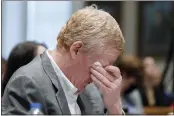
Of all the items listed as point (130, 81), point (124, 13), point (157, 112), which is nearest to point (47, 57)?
point (157, 112)

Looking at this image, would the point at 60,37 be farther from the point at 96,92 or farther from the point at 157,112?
the point at 157,112

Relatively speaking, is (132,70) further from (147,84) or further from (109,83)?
(109,83)

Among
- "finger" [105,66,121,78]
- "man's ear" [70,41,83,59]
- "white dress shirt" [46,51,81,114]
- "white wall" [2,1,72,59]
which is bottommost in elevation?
"white wall" [2,1,72,59]

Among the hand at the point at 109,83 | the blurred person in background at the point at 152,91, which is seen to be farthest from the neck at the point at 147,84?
the hand at the point at 109,83

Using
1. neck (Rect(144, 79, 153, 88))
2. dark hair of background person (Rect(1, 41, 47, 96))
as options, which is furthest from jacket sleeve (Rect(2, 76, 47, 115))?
neck (Rect(144, 79, 153, 88))

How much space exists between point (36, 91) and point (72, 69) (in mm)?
161

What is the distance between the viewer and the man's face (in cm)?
184

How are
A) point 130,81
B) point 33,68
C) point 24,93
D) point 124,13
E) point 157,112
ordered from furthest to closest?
point 124,13, point 130,81, point 157,112, point 33,68, point 24,93

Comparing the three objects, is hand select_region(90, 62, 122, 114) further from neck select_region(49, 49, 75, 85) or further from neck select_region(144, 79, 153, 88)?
neck select_region(144, 79, 153, 88)

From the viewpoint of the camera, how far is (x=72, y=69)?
1.86 m

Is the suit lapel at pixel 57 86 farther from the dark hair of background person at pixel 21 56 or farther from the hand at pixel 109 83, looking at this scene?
the dark hair of background person at pixel 21 56

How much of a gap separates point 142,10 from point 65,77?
713 centimetres

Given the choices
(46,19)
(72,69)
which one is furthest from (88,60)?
(46,19)

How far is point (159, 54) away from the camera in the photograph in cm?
891
